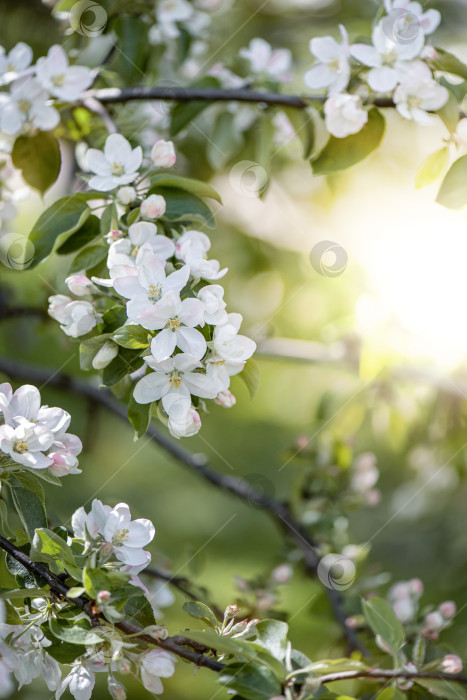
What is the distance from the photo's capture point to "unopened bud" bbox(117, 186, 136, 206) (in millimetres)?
775

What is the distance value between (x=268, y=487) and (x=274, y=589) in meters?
0.36

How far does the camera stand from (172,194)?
0.82m

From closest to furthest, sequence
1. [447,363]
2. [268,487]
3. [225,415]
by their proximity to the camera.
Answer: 1. [447,363]
2. [268,487]
3. [225,415]

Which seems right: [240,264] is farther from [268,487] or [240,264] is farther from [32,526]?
[32,526]

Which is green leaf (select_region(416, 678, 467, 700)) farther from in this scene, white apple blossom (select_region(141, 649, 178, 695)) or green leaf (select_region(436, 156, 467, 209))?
green leaf (select_region(436, 156, 467, 209))

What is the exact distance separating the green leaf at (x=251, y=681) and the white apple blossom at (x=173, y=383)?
0.23m

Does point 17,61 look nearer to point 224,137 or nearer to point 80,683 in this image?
point 224,137

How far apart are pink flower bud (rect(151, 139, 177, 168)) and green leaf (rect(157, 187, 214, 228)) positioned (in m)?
0.03

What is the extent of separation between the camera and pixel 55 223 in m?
0.81

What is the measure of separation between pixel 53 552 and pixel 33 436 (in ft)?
0.33

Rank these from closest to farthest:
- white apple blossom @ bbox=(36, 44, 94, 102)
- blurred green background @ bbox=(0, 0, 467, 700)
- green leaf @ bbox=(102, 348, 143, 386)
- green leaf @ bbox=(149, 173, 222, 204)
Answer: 1. green leaf @ bbox=(102, 348, 143, 386)
2. green leaf @ bbox=(149, 173, 222, 204)
3. white apple blossom @ bbox=(36, 44, 94, 102)
4. blurred green background @ bbox=(0, 0, 467, 700)

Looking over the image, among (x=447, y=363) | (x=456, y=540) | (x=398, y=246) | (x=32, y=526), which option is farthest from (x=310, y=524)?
(x=398, y=246)

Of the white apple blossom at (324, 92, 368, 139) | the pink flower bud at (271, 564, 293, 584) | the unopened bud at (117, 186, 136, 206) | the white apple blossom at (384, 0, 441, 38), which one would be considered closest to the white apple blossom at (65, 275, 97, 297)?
the unopened bud at (117, 186, 136, 206)

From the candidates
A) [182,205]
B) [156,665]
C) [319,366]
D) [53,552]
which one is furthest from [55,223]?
[319,366]
